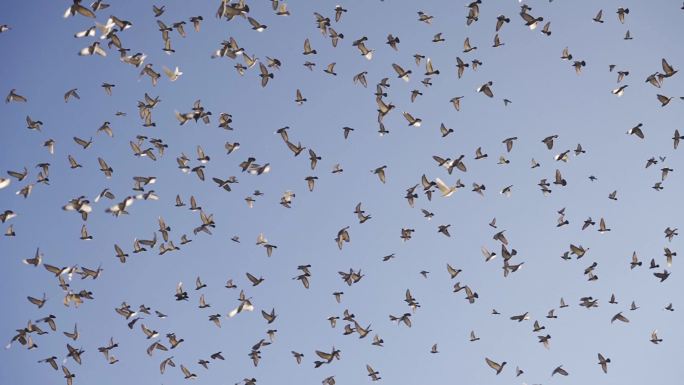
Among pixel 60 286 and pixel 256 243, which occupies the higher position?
pixel 256 243

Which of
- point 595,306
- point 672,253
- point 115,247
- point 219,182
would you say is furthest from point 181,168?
point 672,253

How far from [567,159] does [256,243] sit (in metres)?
14.0

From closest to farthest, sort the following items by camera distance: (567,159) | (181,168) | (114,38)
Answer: (114,38) → (181,168) → (567,159)

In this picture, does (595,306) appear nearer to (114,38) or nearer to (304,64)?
(304,64)

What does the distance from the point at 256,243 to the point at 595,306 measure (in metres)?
15.1

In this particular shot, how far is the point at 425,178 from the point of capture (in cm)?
3047

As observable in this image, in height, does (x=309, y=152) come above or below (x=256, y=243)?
above

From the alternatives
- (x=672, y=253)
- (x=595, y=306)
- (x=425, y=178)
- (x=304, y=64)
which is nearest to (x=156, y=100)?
(x=304, y=64)

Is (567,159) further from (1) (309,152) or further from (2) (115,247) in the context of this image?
(2) (115,247)

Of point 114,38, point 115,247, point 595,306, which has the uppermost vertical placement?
point 114,38

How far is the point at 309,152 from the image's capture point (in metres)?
31.4

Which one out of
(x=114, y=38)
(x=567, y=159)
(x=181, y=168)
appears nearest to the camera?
(x=114, y=38)

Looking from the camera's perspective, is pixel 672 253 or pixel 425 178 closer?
pixel 425 178

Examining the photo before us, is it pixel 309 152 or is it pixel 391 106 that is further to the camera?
pixel 309 152
